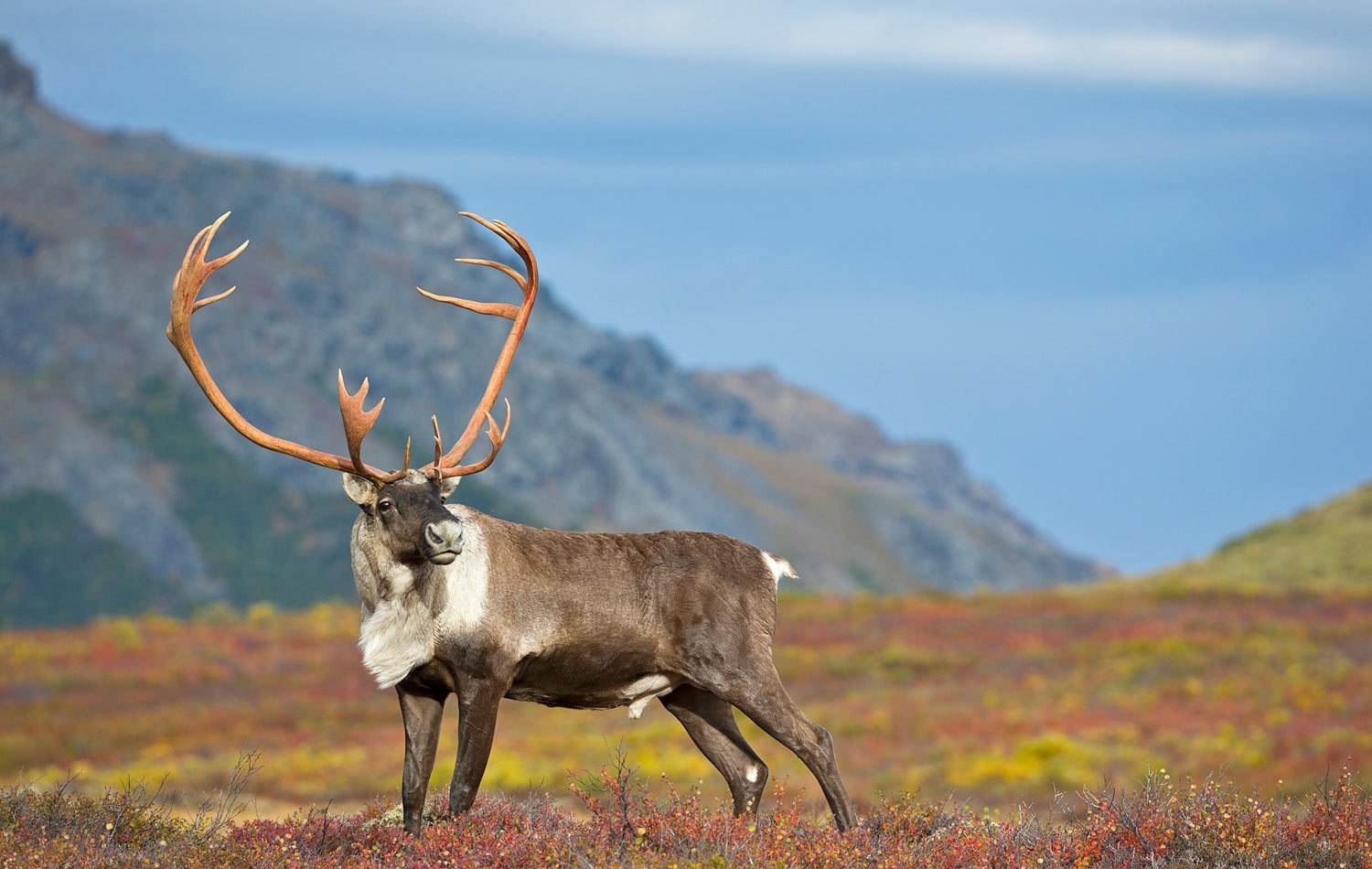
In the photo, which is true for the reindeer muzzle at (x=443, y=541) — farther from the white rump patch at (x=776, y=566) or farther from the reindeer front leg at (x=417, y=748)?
the white rump patch at (x=776, y=566)

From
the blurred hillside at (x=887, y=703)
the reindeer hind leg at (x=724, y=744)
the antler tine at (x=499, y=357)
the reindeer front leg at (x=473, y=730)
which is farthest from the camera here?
the blurred hillside at (x=887, y=703)

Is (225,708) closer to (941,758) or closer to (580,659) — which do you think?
(941,758)

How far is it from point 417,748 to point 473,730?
0.45 meters

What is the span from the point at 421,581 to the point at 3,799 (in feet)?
8.71

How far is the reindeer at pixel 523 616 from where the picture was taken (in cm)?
Answer: 854

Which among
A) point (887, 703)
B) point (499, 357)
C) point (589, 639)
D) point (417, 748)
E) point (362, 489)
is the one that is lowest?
point (417, 748)

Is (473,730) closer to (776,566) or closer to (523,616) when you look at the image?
(523,616)

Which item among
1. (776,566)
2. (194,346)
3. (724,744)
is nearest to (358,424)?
(194,346)

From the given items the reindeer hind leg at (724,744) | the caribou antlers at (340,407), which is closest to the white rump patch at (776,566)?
the reindeer hind leg at (724,744)

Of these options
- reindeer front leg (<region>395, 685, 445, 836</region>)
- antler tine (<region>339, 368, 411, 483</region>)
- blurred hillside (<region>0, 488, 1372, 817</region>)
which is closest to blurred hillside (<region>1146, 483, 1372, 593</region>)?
blurred hillside (<region>0, 488, 1372, 817</region>)

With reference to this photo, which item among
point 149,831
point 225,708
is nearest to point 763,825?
point 149,831

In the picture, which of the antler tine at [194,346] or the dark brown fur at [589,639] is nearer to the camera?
the dark brown fur at [589,639]

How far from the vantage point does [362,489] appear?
8.73 meters

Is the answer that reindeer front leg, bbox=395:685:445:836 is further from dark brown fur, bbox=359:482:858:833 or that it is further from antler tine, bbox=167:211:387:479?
antler tine, bbox=167:211:387:479
